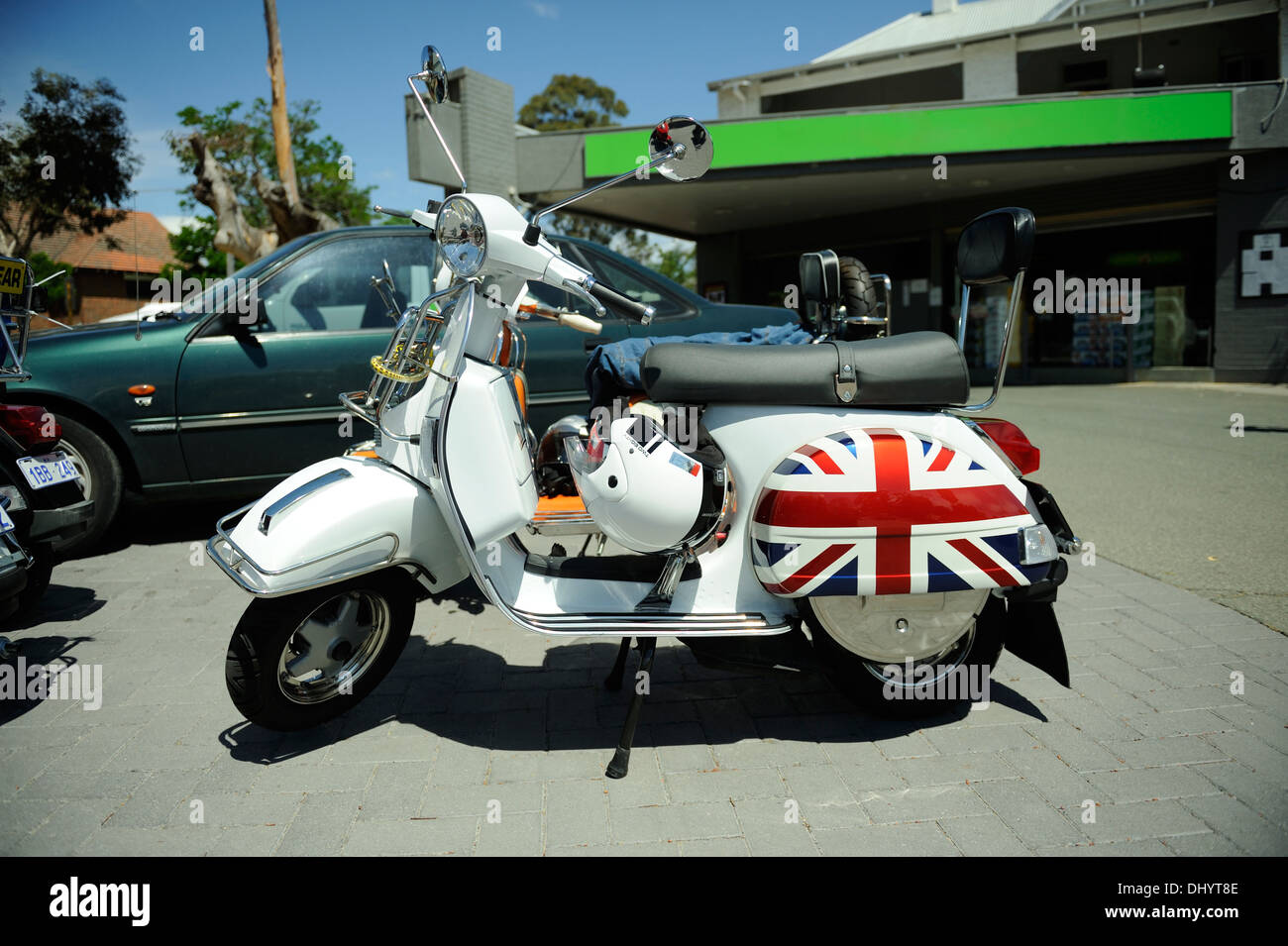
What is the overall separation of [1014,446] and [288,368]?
398cm

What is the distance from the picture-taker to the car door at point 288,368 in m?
4.99

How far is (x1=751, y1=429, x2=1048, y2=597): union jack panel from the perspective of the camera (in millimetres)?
2539

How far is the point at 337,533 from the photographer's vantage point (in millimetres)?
2537

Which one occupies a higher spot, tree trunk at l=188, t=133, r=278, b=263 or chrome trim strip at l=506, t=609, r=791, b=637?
tree trunk at l=188, t=133, r=278, b=263

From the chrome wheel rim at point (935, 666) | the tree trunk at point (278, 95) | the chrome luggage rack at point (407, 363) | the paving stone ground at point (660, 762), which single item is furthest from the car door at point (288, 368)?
the tree trunk at point (278, 95)

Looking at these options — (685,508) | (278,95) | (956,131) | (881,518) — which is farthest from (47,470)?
(956,131)

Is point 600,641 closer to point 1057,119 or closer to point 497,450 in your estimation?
point 497,450

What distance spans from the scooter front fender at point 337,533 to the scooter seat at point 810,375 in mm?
829

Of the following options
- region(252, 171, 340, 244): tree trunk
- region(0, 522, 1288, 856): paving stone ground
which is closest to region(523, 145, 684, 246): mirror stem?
region(0, 522, 1288, 856): paving stone ground

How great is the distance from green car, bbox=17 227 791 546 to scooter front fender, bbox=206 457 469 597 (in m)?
2.24

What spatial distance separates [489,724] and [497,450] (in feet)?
3.19

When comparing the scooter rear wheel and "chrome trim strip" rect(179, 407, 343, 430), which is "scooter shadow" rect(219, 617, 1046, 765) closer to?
the scooter rear wheel

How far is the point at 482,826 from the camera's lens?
237 centimetres

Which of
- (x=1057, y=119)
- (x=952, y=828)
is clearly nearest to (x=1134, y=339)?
(x=1057, y=119)
